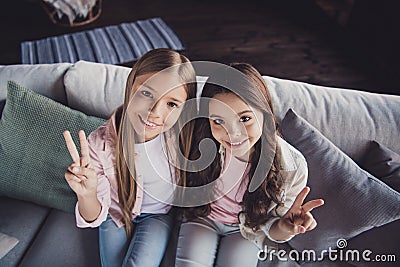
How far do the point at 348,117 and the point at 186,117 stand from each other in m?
0.52

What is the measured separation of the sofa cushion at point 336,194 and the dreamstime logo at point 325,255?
1 cm

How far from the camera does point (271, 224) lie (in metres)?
0.92

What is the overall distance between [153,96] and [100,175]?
23 cm

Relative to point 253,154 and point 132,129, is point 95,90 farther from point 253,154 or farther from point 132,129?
point 253,154

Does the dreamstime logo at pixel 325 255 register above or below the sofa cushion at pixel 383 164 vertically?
below

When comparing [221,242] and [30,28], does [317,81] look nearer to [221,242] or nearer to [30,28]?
[221,242]

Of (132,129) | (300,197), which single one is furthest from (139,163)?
(300,197)

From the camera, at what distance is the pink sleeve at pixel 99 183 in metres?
0.93

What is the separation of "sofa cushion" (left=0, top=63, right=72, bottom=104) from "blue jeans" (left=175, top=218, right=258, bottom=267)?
0.57 m

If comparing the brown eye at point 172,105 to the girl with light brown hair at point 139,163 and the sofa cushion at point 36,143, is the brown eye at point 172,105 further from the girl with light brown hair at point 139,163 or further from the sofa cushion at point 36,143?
the sofa cushion at point 36,143

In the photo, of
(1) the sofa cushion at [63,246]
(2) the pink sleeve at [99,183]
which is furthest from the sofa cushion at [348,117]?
(1) the sofa cushion at [63,246]

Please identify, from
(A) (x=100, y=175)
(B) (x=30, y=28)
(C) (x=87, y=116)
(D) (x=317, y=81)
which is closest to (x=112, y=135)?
(A) (x=100, y=175)

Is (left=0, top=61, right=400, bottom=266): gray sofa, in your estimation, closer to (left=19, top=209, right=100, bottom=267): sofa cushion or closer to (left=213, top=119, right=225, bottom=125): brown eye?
(left=19, top=209, right=100, bottom=267): sofa cushion

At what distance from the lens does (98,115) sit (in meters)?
1.24
